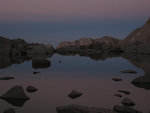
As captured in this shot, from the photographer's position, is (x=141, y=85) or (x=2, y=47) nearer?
(x=141, y=85)

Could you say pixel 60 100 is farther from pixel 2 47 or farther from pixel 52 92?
pixel 2 47

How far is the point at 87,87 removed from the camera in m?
12.8

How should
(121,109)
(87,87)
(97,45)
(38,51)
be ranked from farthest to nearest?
(97,45)
(38,51)
(87,87)
(121,109)

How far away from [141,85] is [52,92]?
5.63 meters

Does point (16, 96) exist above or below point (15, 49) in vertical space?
below

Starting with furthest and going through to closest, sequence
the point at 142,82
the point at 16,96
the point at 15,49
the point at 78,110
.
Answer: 1. the point at 15,49
2. the point at 142,82
3. the point at 16,96
4. the point at 78,110

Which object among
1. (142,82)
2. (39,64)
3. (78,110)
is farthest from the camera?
(39,64)

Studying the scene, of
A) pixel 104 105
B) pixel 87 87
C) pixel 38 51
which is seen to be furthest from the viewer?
pixel 38 51

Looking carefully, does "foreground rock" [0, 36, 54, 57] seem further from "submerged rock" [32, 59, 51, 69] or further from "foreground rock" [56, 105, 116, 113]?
"foreground rock" [56, 105, 116, 113]

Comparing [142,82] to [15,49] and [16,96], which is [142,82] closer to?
[16,96]

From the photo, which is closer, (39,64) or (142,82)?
(142,82)

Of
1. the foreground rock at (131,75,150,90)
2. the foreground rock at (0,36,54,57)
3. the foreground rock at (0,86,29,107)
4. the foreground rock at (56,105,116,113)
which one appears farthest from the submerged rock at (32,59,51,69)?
the foreground rock at (0,36,54,57)

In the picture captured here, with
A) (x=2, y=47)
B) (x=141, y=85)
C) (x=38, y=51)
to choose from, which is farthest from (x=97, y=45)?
(x=141, y=85)

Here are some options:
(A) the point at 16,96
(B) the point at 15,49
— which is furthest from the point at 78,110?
(B) the point at 15,49
